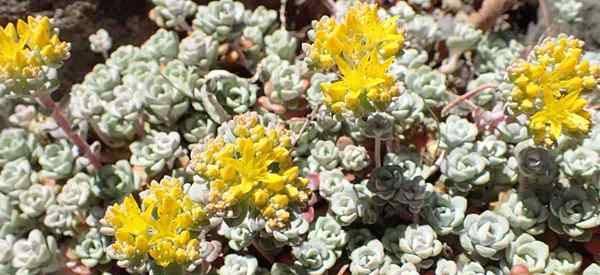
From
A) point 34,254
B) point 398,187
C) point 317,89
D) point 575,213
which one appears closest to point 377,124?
point 398,187

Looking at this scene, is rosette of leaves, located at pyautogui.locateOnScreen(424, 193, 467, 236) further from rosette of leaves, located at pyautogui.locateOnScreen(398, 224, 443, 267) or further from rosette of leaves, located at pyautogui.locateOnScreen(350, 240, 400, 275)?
rosette of leaves, located at pyautogui.locateOnScreen(350, 240, 400, 275)

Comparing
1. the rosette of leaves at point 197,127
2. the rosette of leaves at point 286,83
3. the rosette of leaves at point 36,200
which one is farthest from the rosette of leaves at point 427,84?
the rosette of leaves at point 36,200

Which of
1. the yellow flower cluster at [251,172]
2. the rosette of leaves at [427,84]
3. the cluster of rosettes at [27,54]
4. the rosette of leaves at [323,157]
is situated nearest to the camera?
the yellow flower cluster at [251,172]

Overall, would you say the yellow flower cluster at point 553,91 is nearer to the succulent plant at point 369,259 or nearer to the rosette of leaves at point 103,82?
the succulent plant at point 369,259

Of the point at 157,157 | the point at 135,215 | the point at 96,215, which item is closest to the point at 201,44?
the point at 157,157

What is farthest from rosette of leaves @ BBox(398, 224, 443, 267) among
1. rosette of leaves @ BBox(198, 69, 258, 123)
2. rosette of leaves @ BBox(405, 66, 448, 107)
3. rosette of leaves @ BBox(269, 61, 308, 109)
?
rosette of leaves @ BBox(198, 69, 258, 123)
